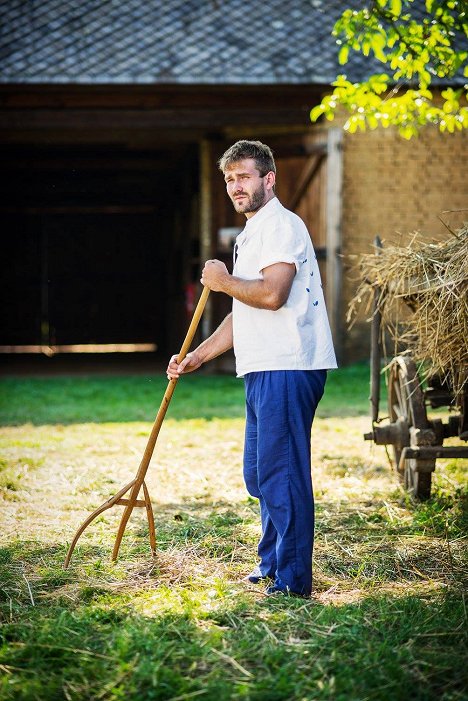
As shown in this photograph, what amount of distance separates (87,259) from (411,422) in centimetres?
1676

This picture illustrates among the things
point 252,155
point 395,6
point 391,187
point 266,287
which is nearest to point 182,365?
point 266,287

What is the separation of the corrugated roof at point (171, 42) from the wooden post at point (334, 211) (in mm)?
834

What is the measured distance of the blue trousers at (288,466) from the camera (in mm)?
3355

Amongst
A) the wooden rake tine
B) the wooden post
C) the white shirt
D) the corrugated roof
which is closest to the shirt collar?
the white shirt

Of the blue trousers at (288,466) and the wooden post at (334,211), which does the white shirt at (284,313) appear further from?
the wooden post at (334,211)

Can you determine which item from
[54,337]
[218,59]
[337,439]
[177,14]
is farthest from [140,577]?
[54,337]

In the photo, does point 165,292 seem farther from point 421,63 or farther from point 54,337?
point 421,63

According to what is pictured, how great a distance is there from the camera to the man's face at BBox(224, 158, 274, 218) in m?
3.43

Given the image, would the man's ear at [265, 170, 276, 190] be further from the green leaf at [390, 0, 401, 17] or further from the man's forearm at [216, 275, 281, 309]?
the green leaf at [390, 0, 401, 17]

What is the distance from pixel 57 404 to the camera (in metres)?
9.63

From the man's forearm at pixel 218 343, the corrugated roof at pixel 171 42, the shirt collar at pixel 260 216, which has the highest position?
the corrugated roof at pixel 171 42

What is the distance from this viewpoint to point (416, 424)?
4734 mm

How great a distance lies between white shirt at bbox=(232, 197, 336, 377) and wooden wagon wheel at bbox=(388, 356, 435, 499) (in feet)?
4.79

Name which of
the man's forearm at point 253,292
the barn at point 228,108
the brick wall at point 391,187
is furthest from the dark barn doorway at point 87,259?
the man's forearm at point 253,292
